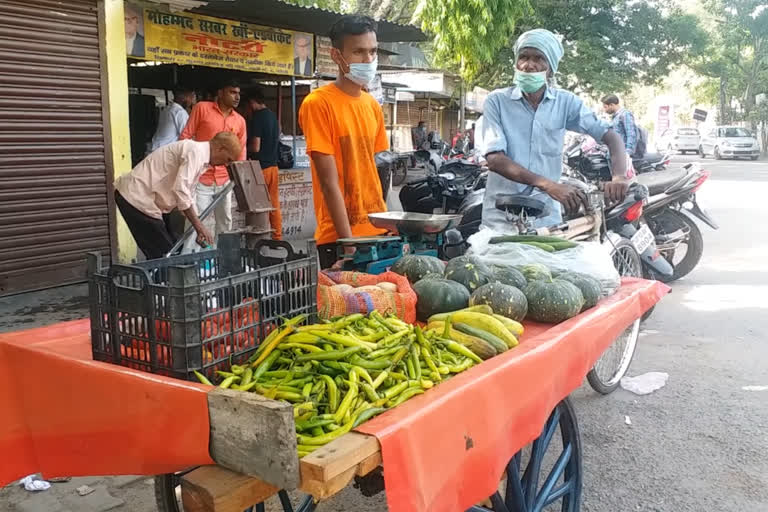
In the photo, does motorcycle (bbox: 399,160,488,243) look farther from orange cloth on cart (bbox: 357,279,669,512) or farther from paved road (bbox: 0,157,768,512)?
orange cloth on cart (bbox: 357,279,669,512)

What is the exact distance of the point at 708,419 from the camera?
3.96 m

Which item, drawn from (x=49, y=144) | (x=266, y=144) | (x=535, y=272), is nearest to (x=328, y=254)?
(x=535, y=272)

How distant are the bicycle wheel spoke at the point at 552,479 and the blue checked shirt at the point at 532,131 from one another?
1.42 meters

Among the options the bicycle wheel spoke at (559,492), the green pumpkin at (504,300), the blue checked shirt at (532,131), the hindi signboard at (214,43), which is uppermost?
the hindi signboard at (214,43)

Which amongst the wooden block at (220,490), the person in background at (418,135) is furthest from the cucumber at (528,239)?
the person in background at (418,135)

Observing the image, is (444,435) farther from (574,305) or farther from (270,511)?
(270,511)

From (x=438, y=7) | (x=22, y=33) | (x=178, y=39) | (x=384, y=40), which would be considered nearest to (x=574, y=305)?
(x=22, y=33)

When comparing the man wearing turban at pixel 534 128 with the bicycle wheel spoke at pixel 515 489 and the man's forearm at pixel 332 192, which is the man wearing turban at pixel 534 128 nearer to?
the man's forearm at pixel 332 192

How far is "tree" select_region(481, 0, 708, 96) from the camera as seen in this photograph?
21016mm

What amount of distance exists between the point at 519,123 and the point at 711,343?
276 centimetres

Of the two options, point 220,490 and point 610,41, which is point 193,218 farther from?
point 610,41

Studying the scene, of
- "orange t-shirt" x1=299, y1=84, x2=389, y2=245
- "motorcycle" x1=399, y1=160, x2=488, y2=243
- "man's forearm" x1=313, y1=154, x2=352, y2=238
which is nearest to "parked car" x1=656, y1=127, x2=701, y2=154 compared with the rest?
"motorcycle" x1=399, y1=160, x2=488, y2=243

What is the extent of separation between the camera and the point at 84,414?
1901 mm

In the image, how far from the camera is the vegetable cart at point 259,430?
4.79 feet
